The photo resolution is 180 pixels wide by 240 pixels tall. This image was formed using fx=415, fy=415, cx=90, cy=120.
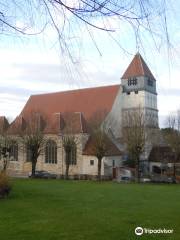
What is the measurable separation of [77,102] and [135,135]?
777 inches

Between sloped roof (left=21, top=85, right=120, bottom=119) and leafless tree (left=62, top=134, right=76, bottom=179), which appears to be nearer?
leafless tree (left=62, top=134, right=76, bottom=179)

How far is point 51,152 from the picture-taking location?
60438 mm

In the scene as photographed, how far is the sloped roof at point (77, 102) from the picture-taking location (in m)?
64.4

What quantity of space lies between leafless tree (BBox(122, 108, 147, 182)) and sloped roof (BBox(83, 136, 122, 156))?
335 cm

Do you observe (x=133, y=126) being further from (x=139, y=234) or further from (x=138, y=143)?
(x=139, y=234)

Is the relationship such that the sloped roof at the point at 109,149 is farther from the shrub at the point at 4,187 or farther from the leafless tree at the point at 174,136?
the shrub at the point at 4,187

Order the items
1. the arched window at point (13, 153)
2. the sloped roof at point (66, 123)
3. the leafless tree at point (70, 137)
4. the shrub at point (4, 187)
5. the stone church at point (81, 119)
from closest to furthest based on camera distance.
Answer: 1. the shrub at point (4, 187)
2. the leafless tree at point (70, 137)
3. the stone church at point (81, 119)
4. the sloped roof at point (66, 123)
5. the arched window at point (13, 153)

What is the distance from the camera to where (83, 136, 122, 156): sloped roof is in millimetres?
54900

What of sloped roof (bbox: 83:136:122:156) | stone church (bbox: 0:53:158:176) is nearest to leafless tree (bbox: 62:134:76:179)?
stone church (bbox: 0:53:158:176)

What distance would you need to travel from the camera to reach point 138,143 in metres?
48.8

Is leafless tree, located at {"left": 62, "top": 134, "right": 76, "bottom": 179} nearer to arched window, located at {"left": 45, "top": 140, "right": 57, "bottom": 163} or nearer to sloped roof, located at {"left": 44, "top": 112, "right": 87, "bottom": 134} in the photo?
sloped roof, located at {"left": 44, "top": 112, "right": 87, "bottom": 134}

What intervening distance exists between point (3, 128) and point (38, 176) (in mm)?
12558

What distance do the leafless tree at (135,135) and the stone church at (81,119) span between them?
174 inches

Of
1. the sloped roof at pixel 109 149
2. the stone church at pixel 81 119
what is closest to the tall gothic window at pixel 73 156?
the stone church at pixel 81 119
